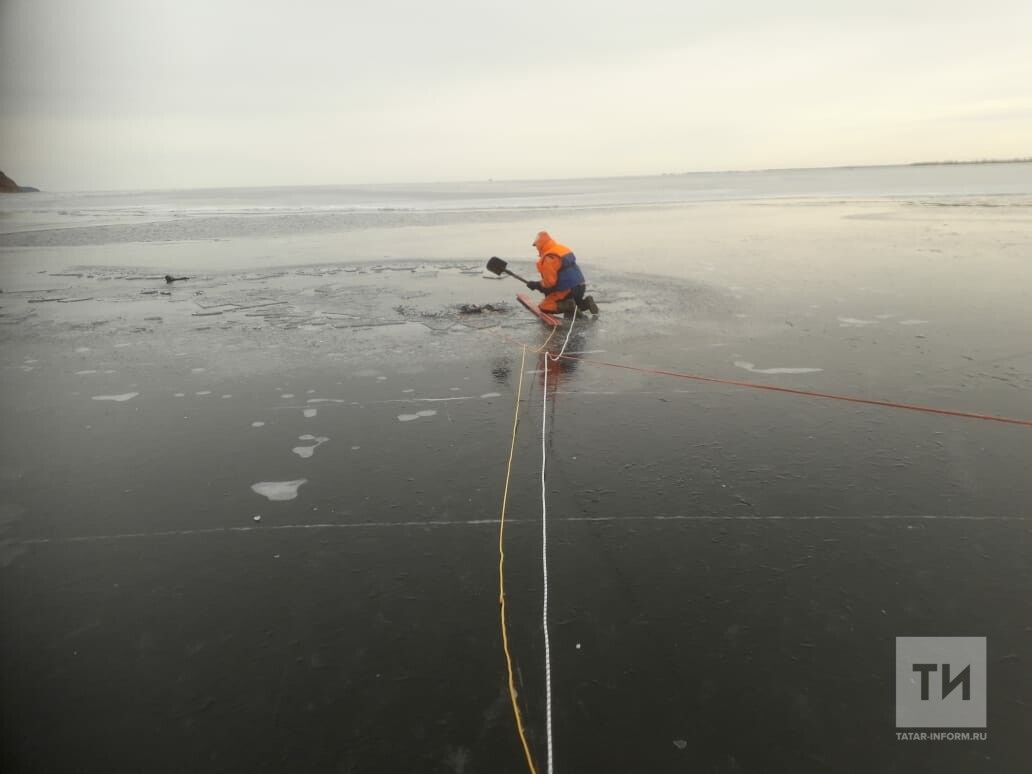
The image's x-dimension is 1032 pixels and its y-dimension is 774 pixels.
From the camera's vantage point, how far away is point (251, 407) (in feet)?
Result: 18.7

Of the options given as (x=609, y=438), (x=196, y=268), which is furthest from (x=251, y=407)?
(x=196, y=268)

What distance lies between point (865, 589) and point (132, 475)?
4.73 metres

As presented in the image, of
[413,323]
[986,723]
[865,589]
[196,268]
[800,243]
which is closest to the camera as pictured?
[986,723]

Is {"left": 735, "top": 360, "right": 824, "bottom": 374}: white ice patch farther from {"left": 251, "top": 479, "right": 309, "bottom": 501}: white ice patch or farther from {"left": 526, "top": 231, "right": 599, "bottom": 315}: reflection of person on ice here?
{"left": 251, "top": 479, "right": 309, "bottom": 501}: white ice patch

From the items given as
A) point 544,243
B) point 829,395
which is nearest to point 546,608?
point 829,395

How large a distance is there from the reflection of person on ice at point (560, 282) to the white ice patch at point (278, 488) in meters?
5.68

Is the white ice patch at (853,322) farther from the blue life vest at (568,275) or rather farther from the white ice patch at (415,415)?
the white ice patch at (415,415)

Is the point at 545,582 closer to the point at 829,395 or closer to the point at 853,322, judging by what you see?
the point at 829,395

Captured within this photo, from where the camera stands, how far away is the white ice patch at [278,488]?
4.18 m

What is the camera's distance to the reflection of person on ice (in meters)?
9.09

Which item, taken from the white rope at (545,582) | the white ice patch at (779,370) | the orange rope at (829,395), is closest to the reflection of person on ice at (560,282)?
the orange rope at (829,395)

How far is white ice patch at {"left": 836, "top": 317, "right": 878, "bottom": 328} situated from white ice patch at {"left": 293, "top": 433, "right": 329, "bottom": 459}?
21.4 ft

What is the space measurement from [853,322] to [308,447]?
6.92 m

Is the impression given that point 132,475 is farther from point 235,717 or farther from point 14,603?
point 235,717
